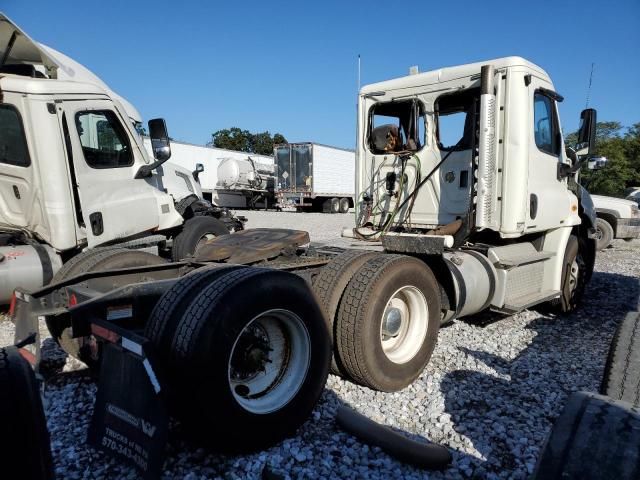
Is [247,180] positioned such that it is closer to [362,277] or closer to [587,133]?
[587,133]

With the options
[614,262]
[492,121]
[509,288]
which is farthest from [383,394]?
[614,262]

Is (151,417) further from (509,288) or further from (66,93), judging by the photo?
(66,93)

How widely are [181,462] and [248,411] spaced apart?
21.0 inches

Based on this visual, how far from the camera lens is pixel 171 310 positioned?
261cm

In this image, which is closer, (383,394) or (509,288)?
(383,394)

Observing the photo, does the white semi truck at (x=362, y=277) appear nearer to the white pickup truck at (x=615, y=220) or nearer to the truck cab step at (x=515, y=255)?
the truck cab step at (x=515, y=255)

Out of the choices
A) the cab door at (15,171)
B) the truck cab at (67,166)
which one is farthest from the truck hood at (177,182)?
the cab door at (15,171)

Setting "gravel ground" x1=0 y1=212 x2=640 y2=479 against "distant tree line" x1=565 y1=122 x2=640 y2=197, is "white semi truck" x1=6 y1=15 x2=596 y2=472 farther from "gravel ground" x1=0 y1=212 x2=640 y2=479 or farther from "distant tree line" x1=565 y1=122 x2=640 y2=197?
"distant tree line" x1=565 y1=122 x2=640 y2=197

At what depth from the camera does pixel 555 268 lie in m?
6.12

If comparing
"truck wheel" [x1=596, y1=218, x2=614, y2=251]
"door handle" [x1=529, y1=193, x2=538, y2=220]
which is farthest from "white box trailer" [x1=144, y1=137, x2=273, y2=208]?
"door handle" [x1=529, y1=193, x2=538, y2=220]

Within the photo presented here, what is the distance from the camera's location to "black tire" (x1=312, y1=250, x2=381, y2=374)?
12.1 ft

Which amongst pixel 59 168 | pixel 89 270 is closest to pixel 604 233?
pixel 59 168

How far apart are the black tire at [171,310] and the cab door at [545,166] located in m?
4.00

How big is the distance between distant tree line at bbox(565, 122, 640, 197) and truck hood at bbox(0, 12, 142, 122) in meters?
29.3
